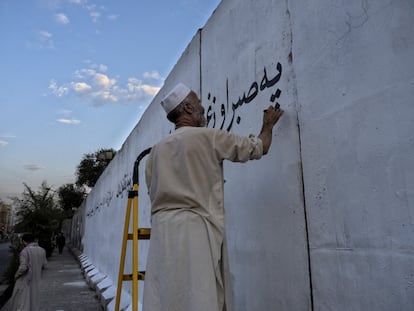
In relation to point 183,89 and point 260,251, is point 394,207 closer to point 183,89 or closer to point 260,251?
point 260,251

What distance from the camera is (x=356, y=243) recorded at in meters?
1.49

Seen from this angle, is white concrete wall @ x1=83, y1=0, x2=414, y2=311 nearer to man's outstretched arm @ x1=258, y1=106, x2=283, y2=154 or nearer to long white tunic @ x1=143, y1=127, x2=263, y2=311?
man's outstretched arm @ x1=258, y1=106, x2=283, y2=154

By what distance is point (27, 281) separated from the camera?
509 centimetres

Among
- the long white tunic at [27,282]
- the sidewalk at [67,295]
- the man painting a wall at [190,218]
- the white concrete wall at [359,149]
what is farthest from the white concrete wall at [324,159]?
the sidewalk at [67,295]

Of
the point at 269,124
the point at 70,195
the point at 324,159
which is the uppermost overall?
the point at 70,195

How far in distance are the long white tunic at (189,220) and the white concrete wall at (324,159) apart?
35cm

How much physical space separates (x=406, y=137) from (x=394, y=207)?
255mm

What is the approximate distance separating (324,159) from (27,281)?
15.9ft

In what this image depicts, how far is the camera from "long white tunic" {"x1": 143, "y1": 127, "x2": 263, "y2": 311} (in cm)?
162

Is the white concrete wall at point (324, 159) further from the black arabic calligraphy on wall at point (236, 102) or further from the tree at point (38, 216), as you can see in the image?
the tree at point (38, 216)

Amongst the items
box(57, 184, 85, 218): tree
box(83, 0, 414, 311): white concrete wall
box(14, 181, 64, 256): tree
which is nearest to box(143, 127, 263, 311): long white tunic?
box(83, 0, 414, 311): white concrete wall

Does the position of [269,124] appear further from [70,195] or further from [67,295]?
[70,195]

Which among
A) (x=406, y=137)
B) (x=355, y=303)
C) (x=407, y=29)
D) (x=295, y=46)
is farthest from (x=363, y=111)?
(x=355, y=303)

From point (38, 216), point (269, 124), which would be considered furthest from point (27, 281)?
point (38, 216)
